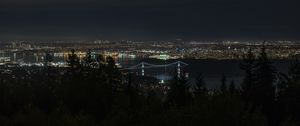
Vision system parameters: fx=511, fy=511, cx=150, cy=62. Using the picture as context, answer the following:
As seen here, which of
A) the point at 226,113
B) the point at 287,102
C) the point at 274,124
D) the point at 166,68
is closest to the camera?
the point at 226,113

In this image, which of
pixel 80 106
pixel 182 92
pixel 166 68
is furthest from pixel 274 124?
pixel 166 68

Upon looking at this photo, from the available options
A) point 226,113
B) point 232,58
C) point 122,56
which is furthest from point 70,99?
point 122,56

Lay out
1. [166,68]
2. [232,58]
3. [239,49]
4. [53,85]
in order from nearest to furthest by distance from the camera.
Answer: [53,85]
[166,68]
[232,58]
[239,49]

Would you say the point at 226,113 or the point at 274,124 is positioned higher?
the point at 226,113

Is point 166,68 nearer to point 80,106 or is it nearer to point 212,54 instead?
point 212,54

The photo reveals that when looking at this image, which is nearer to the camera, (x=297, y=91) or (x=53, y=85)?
(x=297, y=91)

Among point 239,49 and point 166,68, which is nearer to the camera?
point 166,68

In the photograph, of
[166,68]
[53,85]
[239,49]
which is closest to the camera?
[53,85]

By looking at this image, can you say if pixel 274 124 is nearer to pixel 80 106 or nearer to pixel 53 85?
pixel 80 106

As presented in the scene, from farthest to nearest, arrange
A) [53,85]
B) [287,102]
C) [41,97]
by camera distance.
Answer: [53,85] < [41,97] < [287,102]
